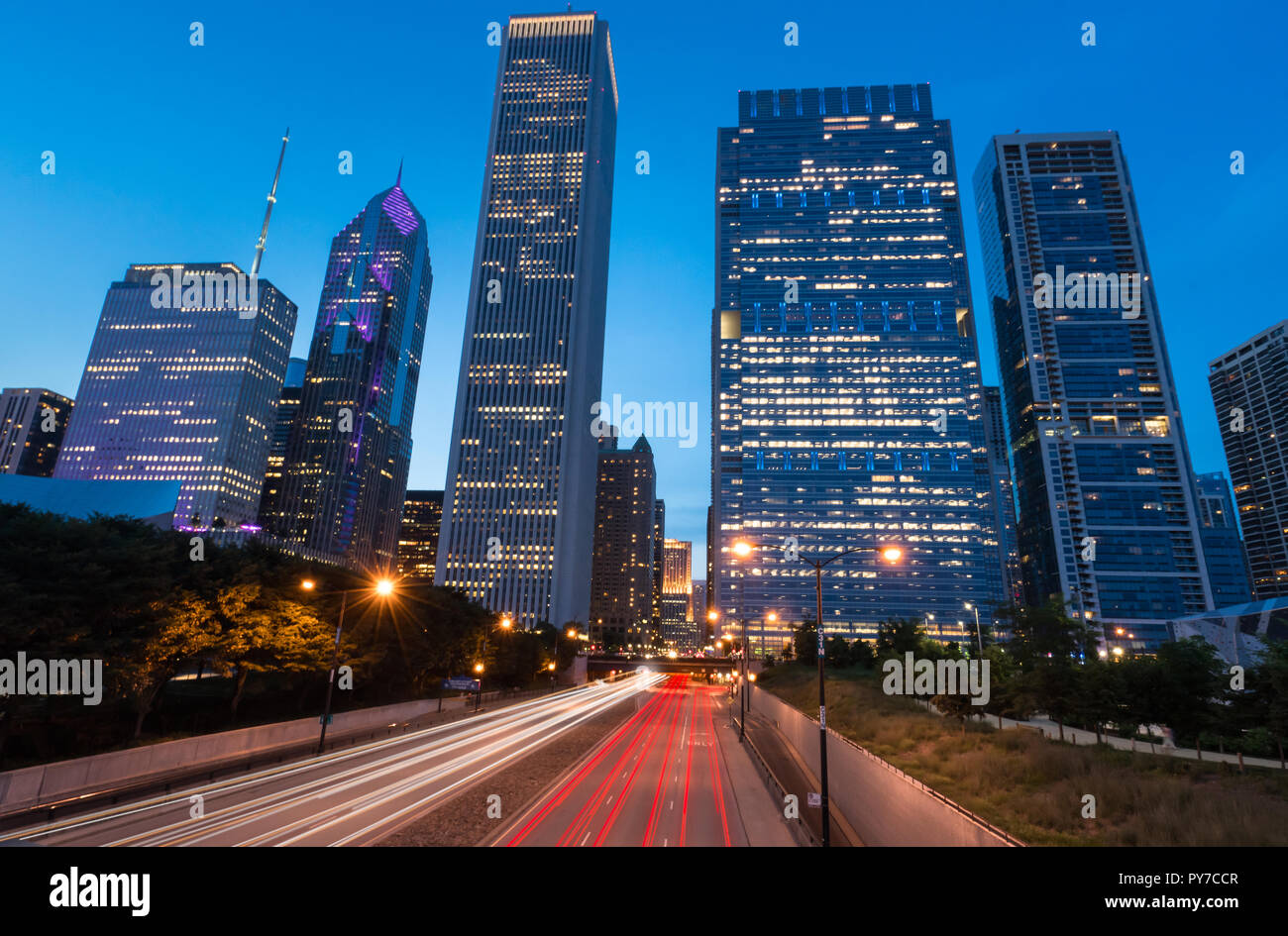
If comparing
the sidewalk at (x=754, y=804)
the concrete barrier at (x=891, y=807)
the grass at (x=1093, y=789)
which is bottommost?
the sidewalk at (x=754, y=804)

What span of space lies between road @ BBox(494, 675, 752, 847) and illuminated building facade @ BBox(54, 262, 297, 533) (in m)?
180

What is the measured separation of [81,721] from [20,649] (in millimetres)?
8673

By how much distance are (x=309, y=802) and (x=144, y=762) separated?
1177 centimetres

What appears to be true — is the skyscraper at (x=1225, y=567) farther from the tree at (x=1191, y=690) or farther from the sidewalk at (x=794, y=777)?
the sidewalk at (x=794, y=777)

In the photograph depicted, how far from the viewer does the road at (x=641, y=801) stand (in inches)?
874

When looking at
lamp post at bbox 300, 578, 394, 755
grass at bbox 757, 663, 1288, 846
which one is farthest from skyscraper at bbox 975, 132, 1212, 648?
lamp post at bbox 300, 578, 394, 755

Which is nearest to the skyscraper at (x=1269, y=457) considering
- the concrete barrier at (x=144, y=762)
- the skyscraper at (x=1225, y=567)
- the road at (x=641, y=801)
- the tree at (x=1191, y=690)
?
the skyscraper at (x=1225, y=567)

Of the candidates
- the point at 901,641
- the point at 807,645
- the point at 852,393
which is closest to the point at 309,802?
the point at 901,641

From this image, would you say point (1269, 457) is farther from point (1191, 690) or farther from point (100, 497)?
point (100, 497)

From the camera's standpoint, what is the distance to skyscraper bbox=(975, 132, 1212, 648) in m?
151

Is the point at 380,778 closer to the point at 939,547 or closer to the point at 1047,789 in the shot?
the point at 1047,789

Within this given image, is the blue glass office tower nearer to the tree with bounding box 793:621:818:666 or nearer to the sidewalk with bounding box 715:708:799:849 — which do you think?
the tree with bounding box 793:621:818:666

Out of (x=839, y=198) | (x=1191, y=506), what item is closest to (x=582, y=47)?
(x=839, y=198)

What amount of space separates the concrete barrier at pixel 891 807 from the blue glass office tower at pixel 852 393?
136754 millimetres
